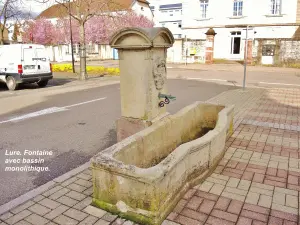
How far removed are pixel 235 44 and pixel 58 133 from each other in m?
29.9

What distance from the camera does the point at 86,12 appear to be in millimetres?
17531

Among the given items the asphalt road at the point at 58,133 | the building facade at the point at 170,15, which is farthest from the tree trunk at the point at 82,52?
the building facade at the point at 170,15

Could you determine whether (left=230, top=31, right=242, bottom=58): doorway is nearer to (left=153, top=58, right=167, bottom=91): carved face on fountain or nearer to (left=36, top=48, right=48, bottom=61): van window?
(left=36, top=48, right=48, bottom=61): van window

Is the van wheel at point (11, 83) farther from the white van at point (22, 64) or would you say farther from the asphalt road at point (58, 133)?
the asphalt road at point (58, 133)

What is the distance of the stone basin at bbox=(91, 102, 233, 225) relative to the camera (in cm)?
312

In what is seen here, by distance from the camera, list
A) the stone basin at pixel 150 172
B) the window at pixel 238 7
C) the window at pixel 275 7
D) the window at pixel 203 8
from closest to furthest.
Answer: the stone basin at pixel 150 172 → the window at pixel 275 7 → the window at pixel 238 7 → the window at pixel 203 8

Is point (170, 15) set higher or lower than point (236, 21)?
higher

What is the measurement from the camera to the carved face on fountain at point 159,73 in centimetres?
469

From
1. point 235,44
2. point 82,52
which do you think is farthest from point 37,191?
point 235,44

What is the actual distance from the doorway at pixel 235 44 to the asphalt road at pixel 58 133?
75.8ft

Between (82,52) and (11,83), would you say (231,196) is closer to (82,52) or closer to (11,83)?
(11,83)

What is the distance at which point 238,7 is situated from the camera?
32562 mm

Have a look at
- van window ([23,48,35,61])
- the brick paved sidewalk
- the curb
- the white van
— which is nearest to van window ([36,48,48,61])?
the white van

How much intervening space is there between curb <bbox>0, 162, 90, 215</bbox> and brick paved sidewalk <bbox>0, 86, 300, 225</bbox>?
78mm
